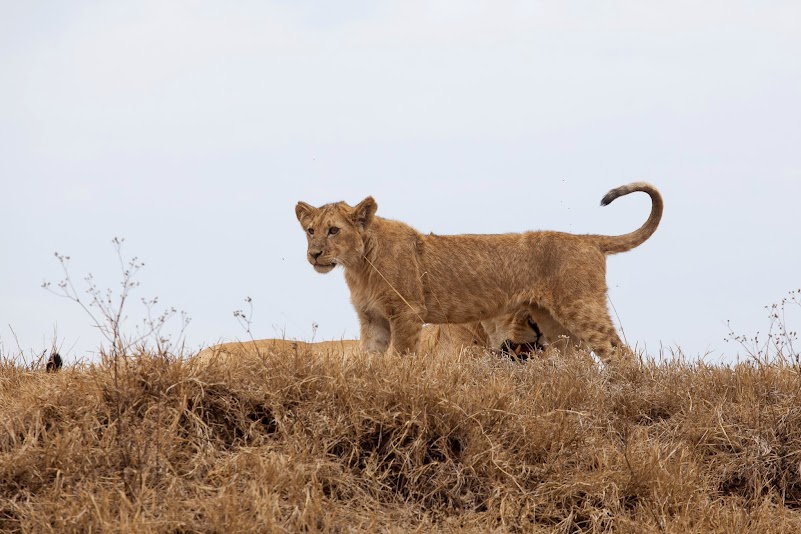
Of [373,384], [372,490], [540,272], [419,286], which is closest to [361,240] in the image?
[419,286]

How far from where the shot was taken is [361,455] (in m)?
5.64

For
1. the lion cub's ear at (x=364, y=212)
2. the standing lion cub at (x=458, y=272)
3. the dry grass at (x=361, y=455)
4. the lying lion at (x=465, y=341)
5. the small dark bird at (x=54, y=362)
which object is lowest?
the dry grass at (x=361, y=455)

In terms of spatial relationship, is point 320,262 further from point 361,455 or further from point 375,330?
point 361,455

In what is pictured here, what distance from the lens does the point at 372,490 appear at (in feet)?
17.8

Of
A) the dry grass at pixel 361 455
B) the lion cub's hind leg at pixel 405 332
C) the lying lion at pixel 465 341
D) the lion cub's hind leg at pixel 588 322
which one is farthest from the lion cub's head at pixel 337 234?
the dry grass at pixel 361 455

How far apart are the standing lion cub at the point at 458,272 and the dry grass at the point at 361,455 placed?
8.51ft

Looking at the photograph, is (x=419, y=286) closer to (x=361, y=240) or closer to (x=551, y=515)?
(x=361, y=240)

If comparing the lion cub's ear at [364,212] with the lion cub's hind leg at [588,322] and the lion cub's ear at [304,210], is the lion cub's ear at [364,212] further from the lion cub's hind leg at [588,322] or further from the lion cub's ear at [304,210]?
the lion cub's hind leg at [588,322]

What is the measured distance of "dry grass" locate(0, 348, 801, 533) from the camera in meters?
4.95

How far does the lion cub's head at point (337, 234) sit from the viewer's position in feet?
29.9

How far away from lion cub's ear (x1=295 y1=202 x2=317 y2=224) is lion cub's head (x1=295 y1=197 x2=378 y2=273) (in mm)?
94

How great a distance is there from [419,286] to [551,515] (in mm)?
4096

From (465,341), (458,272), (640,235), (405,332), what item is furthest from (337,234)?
(640,235)

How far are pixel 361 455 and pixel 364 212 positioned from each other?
3932mm
